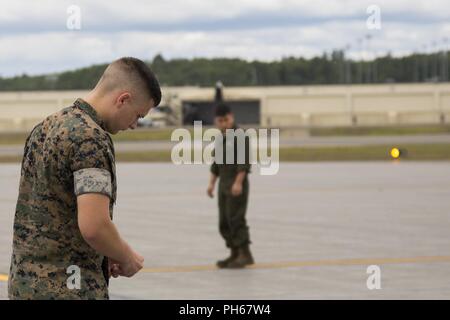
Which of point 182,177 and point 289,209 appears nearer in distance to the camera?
point 289,209

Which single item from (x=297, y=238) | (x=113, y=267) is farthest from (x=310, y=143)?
(x=113, y=267)

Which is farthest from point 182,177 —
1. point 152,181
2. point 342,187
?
point 342,187

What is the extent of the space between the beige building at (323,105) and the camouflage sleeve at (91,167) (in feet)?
384

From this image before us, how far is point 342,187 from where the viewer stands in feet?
93.6

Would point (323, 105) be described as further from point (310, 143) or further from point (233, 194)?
point (233, 194)

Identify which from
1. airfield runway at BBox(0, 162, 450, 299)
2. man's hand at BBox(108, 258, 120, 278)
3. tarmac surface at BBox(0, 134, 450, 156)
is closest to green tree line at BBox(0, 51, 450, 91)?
tarmac surface at BBox(0, 134, 450, 156)

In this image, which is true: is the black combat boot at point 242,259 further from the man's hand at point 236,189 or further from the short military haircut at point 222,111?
the short military haircut at point 222,111

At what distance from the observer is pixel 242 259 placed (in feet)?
47.0

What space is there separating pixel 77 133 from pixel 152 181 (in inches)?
1070

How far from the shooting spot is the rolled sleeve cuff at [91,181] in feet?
17.0

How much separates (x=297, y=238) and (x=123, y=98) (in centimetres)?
1182

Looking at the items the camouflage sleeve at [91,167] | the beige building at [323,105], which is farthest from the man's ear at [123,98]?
the beige building at [323,105]

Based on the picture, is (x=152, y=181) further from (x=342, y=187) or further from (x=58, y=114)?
(x=58, y=114)

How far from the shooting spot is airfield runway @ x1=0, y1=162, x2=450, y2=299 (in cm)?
1231
